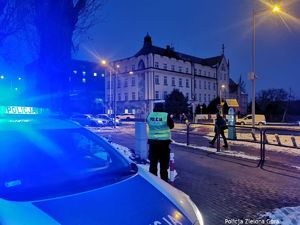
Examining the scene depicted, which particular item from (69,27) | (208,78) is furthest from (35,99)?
(208,78)

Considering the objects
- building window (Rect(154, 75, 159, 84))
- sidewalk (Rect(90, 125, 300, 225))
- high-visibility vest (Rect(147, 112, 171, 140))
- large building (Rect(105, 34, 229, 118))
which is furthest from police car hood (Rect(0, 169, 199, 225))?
building window (Rect(154, 75, 159, 84))

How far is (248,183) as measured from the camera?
689 centimetres

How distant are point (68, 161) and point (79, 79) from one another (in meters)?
92.6

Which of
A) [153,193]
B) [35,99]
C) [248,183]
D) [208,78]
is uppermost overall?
[208,78]

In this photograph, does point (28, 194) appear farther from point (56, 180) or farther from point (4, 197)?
point (56, 180)

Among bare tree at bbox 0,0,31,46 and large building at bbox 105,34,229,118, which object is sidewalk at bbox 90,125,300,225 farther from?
large building at bbox 105,34,229,118

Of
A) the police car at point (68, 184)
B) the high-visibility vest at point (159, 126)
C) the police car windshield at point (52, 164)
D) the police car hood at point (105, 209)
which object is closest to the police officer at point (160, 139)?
the high-visibility vest at point (159, 126)

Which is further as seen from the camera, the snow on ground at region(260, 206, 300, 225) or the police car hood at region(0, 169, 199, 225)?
the snow on ground at region(260, 206, 300, 225)

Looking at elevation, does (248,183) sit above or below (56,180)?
below

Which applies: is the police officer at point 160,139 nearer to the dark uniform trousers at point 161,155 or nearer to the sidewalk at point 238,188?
the dark uniform trousers at point 161,155

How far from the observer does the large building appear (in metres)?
64.2

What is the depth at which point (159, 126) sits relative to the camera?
6.47m

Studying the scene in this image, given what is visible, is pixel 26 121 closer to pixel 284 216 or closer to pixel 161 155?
pixel 161 155

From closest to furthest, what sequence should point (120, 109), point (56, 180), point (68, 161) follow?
point (56, 180) → point (68, 161) → point (120, 109)
